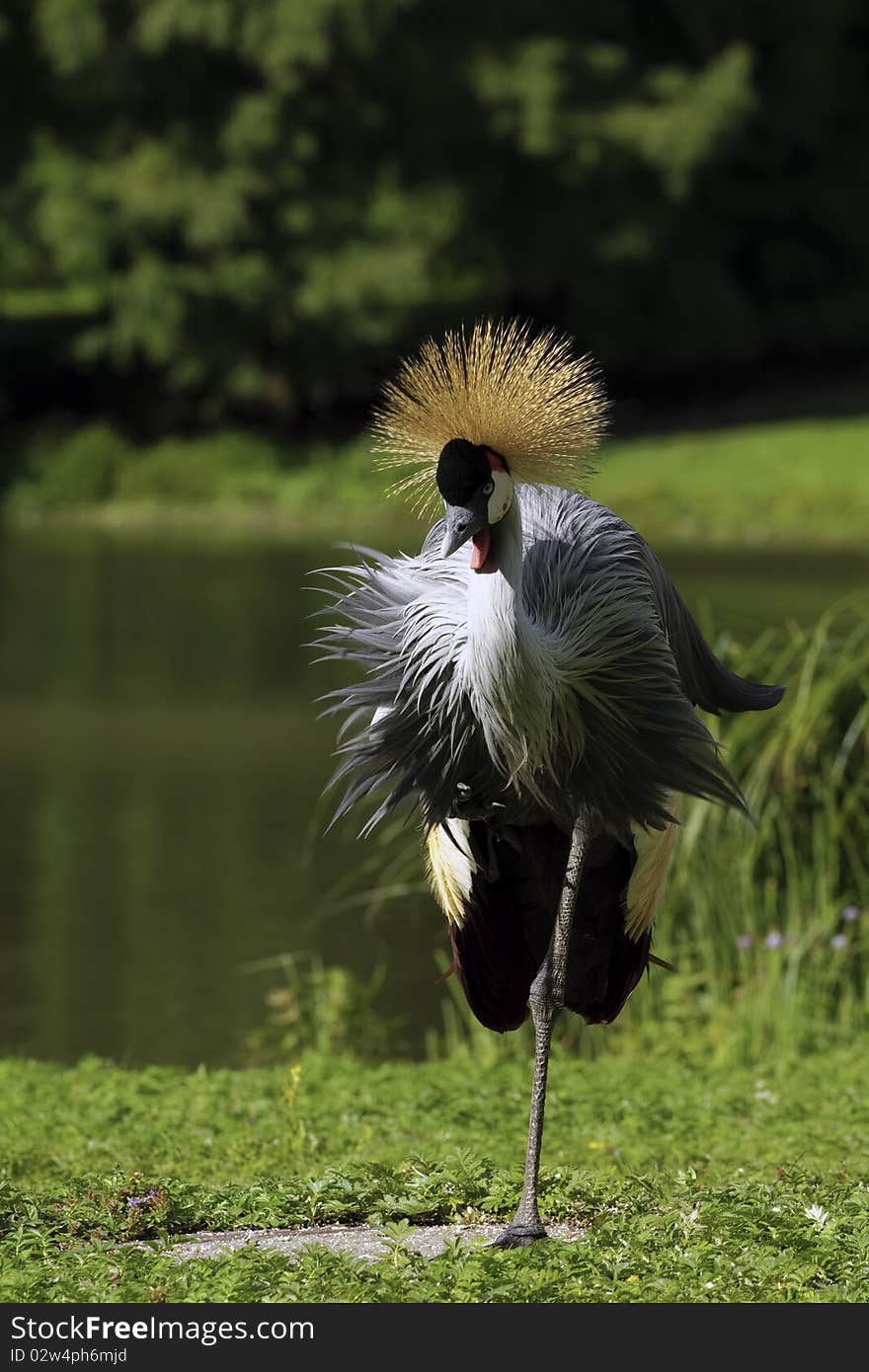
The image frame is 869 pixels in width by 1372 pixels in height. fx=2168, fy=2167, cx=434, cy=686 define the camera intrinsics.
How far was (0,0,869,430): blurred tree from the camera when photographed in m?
25.3

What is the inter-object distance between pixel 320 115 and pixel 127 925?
17.9m

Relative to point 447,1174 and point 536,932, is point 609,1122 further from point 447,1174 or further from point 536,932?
point 447,1174

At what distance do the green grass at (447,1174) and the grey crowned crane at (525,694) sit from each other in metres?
0.31

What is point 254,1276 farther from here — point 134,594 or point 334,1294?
point 134,594

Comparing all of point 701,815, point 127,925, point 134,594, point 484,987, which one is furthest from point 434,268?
point 484,987

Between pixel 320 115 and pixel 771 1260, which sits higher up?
pixel 320 115

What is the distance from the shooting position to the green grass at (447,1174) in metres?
4.09

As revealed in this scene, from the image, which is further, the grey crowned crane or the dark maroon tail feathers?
the dark maroon tail feathers

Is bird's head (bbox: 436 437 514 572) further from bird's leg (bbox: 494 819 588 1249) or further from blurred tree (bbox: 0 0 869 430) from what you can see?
blurred tree (bbox: 0 0 869 430)

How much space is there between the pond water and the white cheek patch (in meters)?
3.59

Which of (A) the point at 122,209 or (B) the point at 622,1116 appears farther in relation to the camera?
(A) the point at 122,209

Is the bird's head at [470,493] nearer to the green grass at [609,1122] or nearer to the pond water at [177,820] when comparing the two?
the green grass at [609,1122]

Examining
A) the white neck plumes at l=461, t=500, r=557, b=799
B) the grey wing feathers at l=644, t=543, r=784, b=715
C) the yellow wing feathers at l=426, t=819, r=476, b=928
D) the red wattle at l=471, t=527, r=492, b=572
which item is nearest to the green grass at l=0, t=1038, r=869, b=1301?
the yellow wing feathers at l=426, t=819, r=476, b=928

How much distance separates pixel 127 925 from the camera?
9.65 metres
